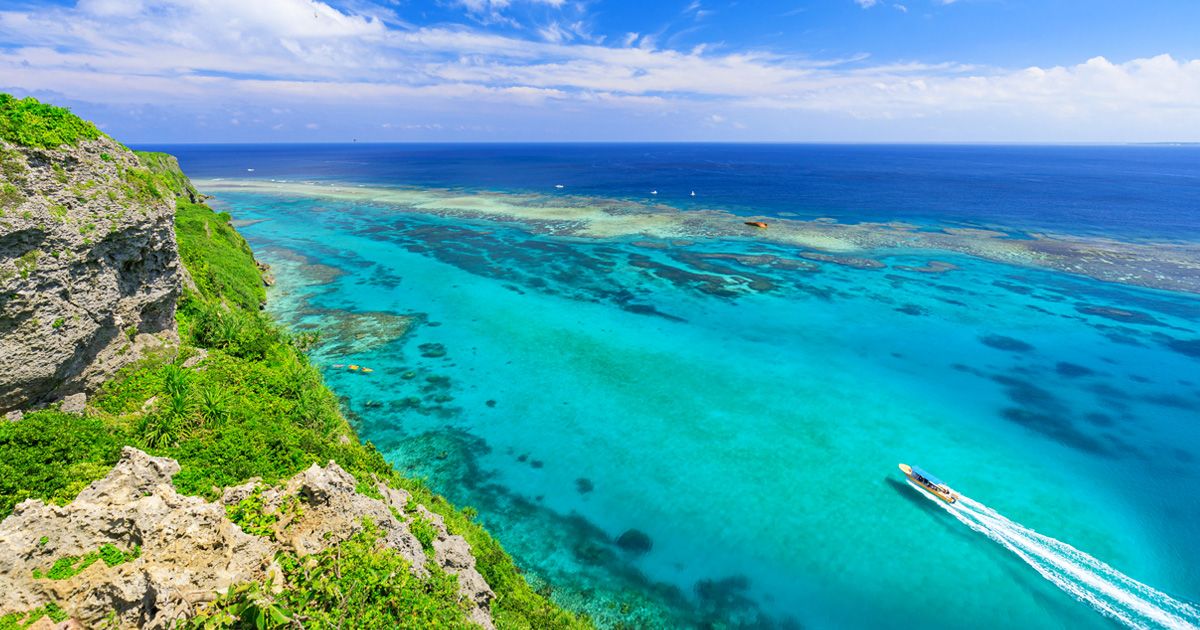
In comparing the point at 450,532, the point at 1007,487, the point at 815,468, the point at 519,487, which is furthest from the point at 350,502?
the point at 1007,487

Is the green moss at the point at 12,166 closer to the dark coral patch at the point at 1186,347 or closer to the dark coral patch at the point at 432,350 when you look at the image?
the dark coral patch at the point at 432,350

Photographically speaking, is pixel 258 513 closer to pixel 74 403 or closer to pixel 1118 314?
pixel 74 403

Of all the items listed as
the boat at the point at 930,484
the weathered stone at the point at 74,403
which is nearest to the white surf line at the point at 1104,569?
the boat at the point at 930,484

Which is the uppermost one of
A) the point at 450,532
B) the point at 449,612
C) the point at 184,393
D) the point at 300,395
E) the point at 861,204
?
the point at 861,204

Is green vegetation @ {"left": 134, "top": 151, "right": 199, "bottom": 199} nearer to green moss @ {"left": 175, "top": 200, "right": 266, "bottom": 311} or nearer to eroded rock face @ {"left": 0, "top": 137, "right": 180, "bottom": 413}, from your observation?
green moss @ {"left": 175, "top": 200, "right": 266, "bottom": 311}

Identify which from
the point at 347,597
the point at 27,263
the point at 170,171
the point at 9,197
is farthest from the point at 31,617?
the point at 170,171

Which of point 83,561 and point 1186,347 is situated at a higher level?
point 83,561

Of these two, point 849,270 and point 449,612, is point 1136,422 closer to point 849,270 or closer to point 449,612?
point 849,270
